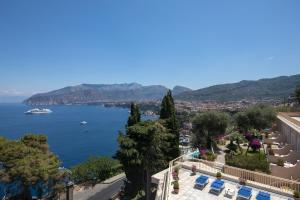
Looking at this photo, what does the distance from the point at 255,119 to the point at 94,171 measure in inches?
928

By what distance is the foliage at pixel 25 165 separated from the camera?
1711 cm

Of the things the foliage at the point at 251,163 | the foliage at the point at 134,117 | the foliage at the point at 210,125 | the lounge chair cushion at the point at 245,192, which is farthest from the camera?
the foliage at the point at 210,125

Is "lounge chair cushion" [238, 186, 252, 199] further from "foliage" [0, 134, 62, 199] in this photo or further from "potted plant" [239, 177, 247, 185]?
"foliage" [0, 134, 62, 199]

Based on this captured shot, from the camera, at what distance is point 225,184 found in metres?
14.0

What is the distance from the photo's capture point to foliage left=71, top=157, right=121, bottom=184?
3169 cm

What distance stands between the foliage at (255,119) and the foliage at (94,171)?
64.3ft

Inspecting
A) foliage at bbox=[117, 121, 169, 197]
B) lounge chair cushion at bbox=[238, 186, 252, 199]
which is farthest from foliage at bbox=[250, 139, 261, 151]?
lounge chair cushion at bbox=[238, 186, 252, 199]

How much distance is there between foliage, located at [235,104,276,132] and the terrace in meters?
18.7

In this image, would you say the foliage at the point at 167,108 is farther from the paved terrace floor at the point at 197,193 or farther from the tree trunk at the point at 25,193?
the tree trunk at the point at 25,193

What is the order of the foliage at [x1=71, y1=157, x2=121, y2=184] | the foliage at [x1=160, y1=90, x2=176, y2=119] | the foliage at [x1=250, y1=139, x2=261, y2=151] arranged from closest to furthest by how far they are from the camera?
the foliage at [x1=250, y1=139, x2=261, y2=151] → the foliage at [x1=160, y1=90, x2=176, y2=119] → the foliage at [x1=71, y1=157, x2=121, y2=184]

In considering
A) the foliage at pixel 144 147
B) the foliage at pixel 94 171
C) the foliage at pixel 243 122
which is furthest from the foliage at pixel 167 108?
the foliage at pixel 94 171

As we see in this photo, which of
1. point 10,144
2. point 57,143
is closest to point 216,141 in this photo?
point 10,144

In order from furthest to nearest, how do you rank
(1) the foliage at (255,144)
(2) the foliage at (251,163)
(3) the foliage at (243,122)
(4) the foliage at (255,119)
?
(3) the foliage at (243,122)
(4) the foliage at (255,119)
(1) the foliage at (255,144)
(2) the foliage at (251,163)

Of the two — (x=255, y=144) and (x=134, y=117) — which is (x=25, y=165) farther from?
(x=255, y=144)
